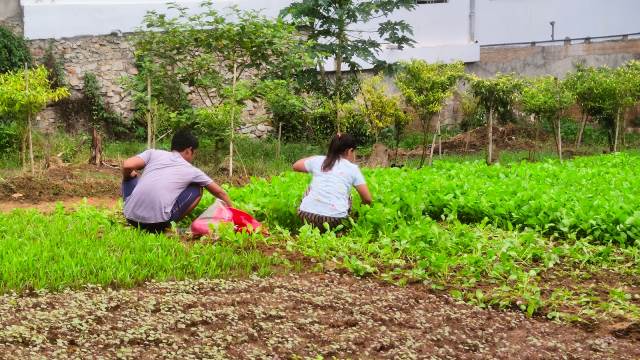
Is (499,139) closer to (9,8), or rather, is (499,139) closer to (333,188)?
(9,8)

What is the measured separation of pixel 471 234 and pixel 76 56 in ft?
44.8

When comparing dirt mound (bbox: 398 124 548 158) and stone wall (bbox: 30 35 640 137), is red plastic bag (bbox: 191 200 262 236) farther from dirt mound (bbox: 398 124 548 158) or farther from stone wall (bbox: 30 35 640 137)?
dirt mound (bbox: 398 124 548 158)

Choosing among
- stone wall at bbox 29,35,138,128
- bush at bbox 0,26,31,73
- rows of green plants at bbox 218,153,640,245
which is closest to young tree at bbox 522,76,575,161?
rows of green plants at bbox 218,153,640,245

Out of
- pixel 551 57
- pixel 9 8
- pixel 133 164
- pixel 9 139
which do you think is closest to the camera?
pixel 133 164

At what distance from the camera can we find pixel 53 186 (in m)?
12.0

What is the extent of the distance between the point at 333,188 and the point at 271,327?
127 inches

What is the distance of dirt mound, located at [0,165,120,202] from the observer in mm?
11625

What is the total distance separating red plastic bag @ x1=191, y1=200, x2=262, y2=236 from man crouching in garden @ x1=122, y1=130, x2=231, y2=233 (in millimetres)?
201

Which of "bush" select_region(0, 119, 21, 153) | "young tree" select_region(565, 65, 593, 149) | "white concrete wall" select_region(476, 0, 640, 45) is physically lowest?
"bush" select_region(0, 119, 21, 153)

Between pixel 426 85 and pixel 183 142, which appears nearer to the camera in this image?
pixel 183 142

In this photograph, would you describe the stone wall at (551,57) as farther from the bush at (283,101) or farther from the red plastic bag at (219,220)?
A: the red plastic bag at (219,220)

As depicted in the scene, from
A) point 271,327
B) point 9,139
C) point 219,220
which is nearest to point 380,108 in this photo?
point 9,139

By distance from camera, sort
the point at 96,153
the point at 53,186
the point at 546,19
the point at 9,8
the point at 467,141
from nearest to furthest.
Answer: the point at 53,186
the point at 96,153
the point at 9,8
the point at 467,141
the point at 546,19

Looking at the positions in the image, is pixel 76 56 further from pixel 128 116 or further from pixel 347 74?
pixel 347 74
